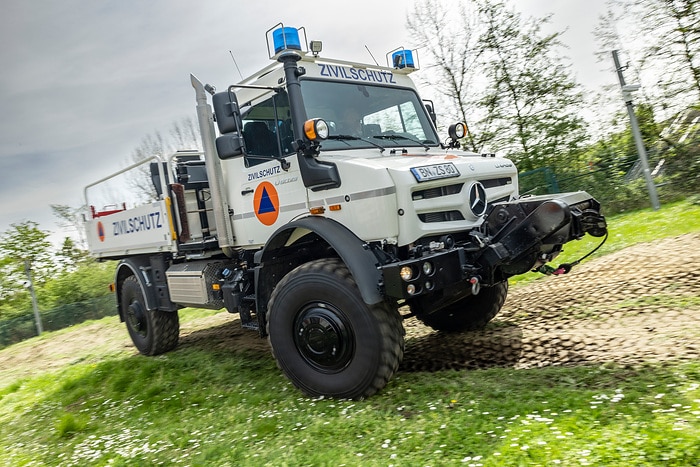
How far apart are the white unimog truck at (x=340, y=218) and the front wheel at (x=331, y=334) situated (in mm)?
12

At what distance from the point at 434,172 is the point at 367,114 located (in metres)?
Answer: 1.31

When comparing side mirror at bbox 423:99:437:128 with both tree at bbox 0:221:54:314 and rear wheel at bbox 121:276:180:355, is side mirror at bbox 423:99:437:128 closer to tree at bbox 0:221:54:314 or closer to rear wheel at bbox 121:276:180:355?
rear wheel at bbox 121:276:180:355

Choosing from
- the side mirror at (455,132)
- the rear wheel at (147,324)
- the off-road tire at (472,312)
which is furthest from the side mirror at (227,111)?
the rear wheel at (147,324)

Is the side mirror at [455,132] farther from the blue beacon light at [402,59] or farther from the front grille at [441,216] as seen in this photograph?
the front grille at [441,216]

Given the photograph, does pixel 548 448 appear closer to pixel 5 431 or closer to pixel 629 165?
pixel 5 431

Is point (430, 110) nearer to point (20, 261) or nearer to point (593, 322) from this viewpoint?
point (593, 322)

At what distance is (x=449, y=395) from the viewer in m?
4.04

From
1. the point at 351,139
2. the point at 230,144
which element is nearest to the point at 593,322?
the point at 351,139

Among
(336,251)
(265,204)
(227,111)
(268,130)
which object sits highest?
(227,111)

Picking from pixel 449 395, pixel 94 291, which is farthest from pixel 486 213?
pixel 94 291

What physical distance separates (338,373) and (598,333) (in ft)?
8.14

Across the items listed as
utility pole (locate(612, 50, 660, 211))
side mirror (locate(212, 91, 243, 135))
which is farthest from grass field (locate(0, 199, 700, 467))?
utility pole (locate(612, 50, 660, 211))

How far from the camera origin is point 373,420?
12.4ft

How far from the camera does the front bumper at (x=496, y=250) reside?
3760 millimetres
